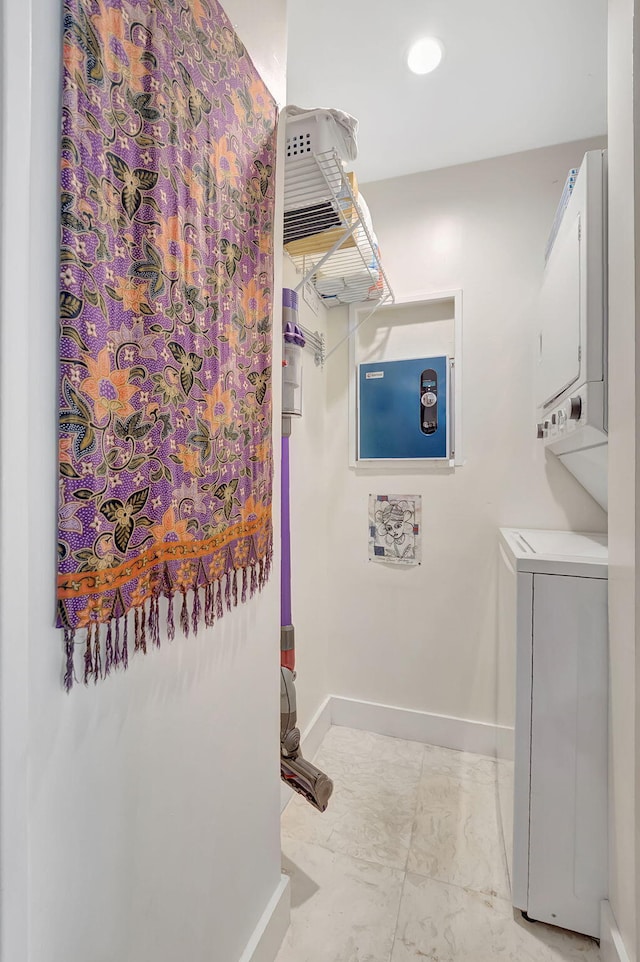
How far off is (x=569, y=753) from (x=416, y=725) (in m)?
1.02

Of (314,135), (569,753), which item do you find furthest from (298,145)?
(569,753)

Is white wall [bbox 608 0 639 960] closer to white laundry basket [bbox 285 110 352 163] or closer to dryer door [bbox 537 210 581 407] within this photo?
dryer door [bbox 537 210 581 407]

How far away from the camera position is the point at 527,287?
2023 mm

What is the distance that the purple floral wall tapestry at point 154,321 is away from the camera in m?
0.58

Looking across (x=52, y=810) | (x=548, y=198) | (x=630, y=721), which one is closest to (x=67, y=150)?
(x=52, y=810)

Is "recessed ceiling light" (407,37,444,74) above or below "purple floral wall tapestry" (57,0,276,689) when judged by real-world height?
above

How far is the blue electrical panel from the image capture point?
2.15 metres

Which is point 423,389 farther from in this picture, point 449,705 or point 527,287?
point 449,705

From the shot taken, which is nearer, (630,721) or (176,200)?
(176,200)

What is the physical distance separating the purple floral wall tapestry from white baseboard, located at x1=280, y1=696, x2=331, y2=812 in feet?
4.26

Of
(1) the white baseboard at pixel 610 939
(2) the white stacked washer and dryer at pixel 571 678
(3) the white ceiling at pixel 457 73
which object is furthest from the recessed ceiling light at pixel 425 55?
(1) the white baseboard at pixel 610 939

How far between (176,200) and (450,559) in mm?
1837

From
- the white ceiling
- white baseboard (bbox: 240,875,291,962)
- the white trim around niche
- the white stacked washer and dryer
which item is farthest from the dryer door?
white baseboard (bbox: 240,875,291,962)

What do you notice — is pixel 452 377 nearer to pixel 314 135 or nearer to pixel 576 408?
pixel 576 408
